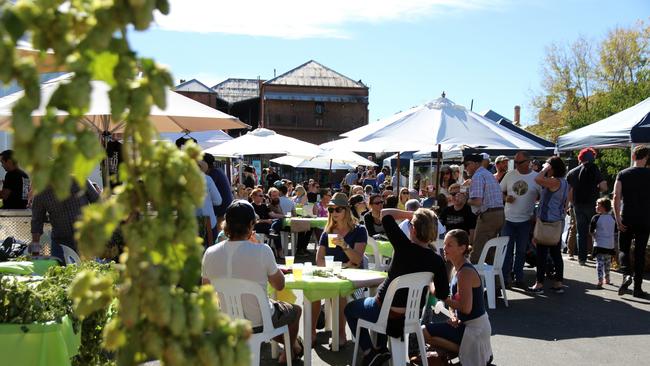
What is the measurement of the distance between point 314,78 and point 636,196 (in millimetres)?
52968

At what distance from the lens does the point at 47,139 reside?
118 cm

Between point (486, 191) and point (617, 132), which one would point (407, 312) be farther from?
point (617, 132)

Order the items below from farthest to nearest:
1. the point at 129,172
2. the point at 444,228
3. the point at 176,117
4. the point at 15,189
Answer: the point at 444,228 < the point at 15,189 < the point at 176,117 < the point at 129,172

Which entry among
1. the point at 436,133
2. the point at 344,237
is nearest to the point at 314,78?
the point at 436,133

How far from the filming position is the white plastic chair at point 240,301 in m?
4.80

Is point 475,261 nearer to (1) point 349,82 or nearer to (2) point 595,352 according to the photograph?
(2) point 595,352

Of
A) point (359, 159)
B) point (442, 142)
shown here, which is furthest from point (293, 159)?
point (442, 142)

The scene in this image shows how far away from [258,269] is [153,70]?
3.60m

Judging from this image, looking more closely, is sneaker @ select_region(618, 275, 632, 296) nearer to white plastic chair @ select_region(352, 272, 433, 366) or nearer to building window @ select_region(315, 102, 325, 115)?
white plastic chair @ select_region(352, 272, 433, 366)

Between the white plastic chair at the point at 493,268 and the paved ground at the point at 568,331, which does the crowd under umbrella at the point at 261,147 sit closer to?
the white plastic chair at the point at 493,268

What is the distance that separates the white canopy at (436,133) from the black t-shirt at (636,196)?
4.08ft

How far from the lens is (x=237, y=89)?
228 feet

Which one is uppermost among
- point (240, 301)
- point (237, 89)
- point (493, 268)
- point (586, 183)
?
point (237, 89)

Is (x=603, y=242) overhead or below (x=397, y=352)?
overhead
